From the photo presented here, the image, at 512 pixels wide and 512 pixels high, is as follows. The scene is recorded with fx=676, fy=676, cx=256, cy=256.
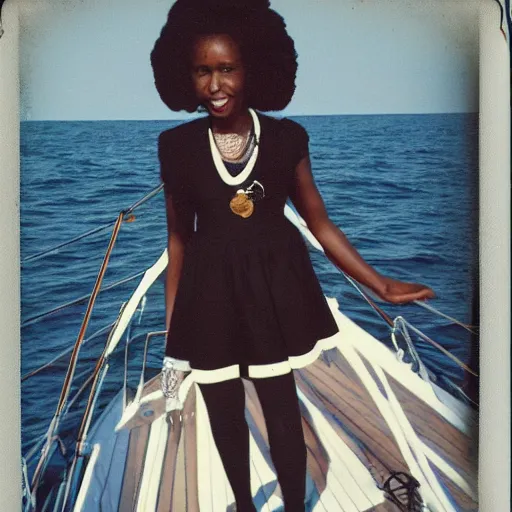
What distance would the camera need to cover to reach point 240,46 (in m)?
Result: 1.79

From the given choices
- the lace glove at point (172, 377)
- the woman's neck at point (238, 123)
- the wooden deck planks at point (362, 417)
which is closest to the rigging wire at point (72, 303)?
the lace glove at point (172, 377)

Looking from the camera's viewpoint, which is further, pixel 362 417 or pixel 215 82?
pixel 362 417

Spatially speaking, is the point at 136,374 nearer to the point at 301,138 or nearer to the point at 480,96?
the point at 301,138

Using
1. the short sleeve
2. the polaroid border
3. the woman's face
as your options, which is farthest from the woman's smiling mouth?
the polaroid border

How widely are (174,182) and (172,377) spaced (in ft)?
1.80

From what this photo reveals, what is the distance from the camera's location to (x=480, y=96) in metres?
1.90

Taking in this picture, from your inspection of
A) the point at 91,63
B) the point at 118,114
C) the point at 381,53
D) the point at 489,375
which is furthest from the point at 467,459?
the point at 91,63

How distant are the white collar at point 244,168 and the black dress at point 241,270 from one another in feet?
0.04

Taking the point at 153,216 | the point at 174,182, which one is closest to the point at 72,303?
the point at 153,216

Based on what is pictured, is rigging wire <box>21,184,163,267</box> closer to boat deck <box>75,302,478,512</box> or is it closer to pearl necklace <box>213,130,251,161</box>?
pearl necklace <box>213,130,251,161</box>

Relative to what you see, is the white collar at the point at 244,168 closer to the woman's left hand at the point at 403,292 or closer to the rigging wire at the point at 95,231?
the rigging wire at the point at 95,231

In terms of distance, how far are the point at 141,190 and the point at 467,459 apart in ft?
4.01

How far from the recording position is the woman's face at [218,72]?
5.86 feet

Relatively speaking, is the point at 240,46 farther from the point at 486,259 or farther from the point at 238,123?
the point at 486,259
